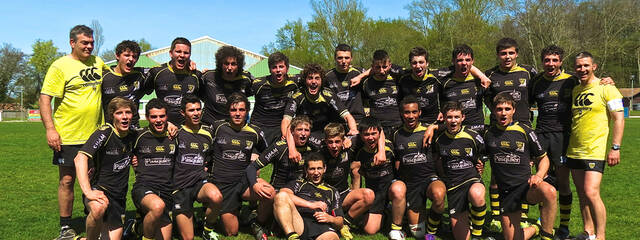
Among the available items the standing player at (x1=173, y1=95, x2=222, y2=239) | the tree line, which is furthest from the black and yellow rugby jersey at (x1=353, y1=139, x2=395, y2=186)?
the tree line

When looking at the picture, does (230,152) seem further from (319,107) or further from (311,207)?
(319,107)

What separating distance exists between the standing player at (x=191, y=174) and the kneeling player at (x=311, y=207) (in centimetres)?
80

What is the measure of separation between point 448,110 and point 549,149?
4.62ft

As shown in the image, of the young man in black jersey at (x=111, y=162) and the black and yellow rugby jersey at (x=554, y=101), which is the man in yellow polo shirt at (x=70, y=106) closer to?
the young man in black jersey at (x=111, y=162)

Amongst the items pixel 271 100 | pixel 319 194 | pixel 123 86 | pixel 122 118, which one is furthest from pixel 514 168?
pixel 123 86

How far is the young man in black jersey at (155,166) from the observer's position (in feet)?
16.0

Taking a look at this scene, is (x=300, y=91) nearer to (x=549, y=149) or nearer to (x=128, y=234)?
(x=128, y=234)

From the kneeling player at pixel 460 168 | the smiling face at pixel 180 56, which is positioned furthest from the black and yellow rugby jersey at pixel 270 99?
the kneeling player at pixel 460 168

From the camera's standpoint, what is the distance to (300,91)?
6.31 meters

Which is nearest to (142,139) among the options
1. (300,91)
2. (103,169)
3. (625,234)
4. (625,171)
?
(103,169)

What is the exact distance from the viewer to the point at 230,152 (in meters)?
5.51

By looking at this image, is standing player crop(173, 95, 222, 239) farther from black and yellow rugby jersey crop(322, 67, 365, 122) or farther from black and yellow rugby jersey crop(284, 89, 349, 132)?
black and yellow rugby jersey crop(322, 67, 365, 122)

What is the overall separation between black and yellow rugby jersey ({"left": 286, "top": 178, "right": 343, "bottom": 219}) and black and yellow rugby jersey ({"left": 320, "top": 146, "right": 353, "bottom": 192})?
0.24m

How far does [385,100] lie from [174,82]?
2.90 metres
